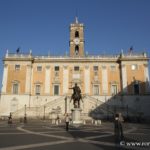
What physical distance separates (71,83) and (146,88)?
1530 cm

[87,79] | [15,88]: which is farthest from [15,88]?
[87,79]

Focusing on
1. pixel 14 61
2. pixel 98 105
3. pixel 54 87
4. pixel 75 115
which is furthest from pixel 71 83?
pixel 75 115

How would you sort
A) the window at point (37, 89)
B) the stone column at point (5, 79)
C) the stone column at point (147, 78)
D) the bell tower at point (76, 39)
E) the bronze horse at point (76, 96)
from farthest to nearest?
the bell tower at point (76, 39) → the window at point (37, 89) → the stone column at point (5, 79) → the stone column at point (147, 78) → the bronze horse at point (76, 96)

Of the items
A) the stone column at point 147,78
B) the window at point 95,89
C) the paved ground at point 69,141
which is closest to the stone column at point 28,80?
the window at point 95,89

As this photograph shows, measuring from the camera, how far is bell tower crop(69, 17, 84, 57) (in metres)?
54.6

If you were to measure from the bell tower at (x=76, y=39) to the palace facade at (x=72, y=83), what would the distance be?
7.28ft

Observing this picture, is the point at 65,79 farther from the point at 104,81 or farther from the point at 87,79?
the point at 104,81

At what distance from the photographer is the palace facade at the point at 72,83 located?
46.8 metres

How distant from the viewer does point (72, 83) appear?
49625 mm

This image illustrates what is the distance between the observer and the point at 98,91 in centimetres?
4944

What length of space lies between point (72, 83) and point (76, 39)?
38.1ft

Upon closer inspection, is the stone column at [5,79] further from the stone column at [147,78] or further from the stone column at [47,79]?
the stone column at [147,78]

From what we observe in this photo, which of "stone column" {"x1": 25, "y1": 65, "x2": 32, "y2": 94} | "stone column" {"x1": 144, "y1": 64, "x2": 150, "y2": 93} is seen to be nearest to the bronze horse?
"stone column" {"x1": 25, "y1": 65, "x2": 32, "y2": 94}

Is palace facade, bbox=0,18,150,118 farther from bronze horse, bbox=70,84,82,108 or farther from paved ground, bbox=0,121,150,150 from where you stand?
paved ground, bbox=0,121,150,150
